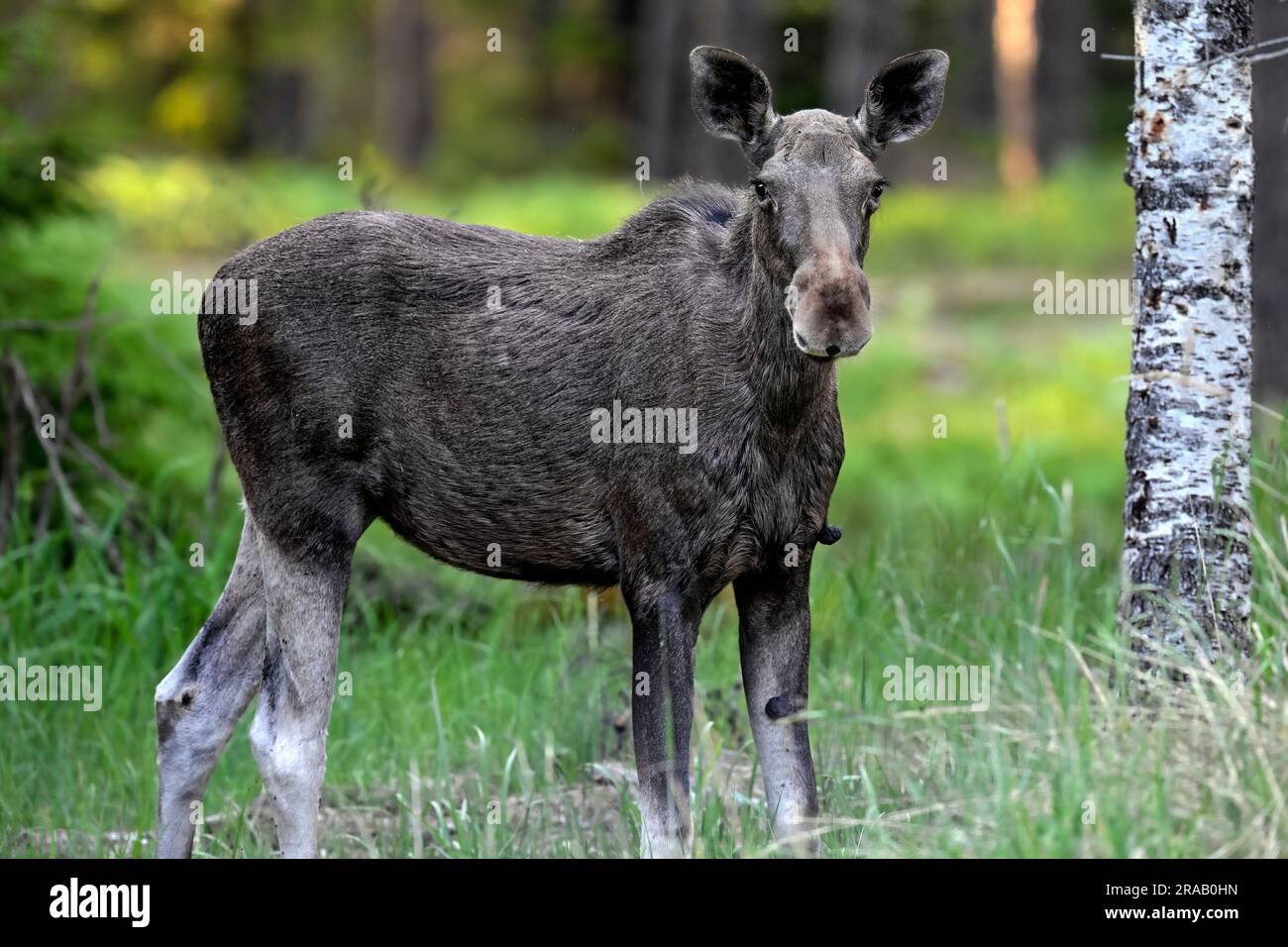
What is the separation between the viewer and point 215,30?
34.1m

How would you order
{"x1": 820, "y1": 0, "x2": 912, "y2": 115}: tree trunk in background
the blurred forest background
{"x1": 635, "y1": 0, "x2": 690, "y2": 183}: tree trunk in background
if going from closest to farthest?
the blurred forest background < {"x1": 820, "y1": 0, "x2": 912, "y2": 115}: tree trunk in background < {"x1": 635, "y1": 0, "x2": 690, "y2": 183}: tree trunk in background

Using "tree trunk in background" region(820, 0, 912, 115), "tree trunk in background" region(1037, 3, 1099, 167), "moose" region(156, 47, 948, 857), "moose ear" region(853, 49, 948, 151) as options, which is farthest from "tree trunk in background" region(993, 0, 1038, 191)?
"moose" region(156, 47, 948, 857)

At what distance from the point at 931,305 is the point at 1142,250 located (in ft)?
49.9

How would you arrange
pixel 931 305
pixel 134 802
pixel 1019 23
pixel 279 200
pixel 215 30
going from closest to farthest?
1. pixel 134 802
2. pixel 931 305
3. pixel 279 200
4. pixel 1019 23
5. pixel 215 30

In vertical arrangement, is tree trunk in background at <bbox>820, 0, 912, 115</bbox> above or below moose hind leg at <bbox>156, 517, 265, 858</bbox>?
above

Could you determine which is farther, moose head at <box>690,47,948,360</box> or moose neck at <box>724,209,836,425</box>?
moose neck at <box>724,209,836,425</box>

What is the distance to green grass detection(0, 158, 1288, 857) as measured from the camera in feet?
15.6

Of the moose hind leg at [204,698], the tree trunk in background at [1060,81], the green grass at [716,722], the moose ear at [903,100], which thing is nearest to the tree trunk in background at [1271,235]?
the green grass at [716,722]

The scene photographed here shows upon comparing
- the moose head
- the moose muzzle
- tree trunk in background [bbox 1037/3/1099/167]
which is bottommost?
the moose muzzle

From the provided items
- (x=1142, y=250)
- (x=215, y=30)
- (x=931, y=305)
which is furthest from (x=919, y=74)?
(x=215, y=30)

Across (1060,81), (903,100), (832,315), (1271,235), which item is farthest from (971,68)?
(832,315)

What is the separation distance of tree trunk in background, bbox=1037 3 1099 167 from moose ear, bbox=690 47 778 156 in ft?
89.9

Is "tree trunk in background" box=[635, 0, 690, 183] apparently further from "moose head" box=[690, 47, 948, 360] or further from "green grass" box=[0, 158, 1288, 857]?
"moose head" box=[690, 47, 948, 360]
